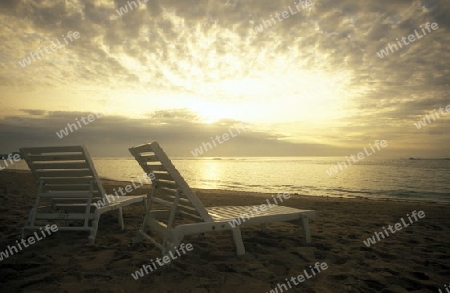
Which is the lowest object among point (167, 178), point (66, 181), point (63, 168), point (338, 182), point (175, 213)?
point (338, 182)

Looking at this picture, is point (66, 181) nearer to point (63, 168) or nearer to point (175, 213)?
point (63, 168)

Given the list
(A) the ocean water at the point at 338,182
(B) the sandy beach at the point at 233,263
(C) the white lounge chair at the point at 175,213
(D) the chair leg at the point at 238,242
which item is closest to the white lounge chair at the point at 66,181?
(B) the sandy beach at the point at 233,263

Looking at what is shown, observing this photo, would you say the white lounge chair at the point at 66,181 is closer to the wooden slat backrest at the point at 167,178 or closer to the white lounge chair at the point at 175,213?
the white lounge chair at the point at 175,213

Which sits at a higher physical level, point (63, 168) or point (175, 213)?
point (63, 168)

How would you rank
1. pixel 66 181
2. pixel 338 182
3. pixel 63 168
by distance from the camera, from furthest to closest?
pixel 338 182 → pixel 66 181 → pixel 63 168

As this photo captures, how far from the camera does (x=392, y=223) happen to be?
5969 millimetres

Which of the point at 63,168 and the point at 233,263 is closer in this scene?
the point at 233,263

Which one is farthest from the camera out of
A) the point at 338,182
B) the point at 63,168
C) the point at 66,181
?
the point at 338,182

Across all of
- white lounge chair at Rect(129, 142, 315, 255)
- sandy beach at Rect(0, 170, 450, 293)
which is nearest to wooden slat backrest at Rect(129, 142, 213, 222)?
white lounge chair at Rect(129, 142, 315, 255)

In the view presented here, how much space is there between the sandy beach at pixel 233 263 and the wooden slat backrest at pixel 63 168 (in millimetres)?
806

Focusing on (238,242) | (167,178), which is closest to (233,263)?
(238,242)

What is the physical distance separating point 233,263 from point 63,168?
115 inches

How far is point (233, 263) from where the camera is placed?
3.32m

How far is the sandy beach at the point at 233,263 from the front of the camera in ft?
8.90
